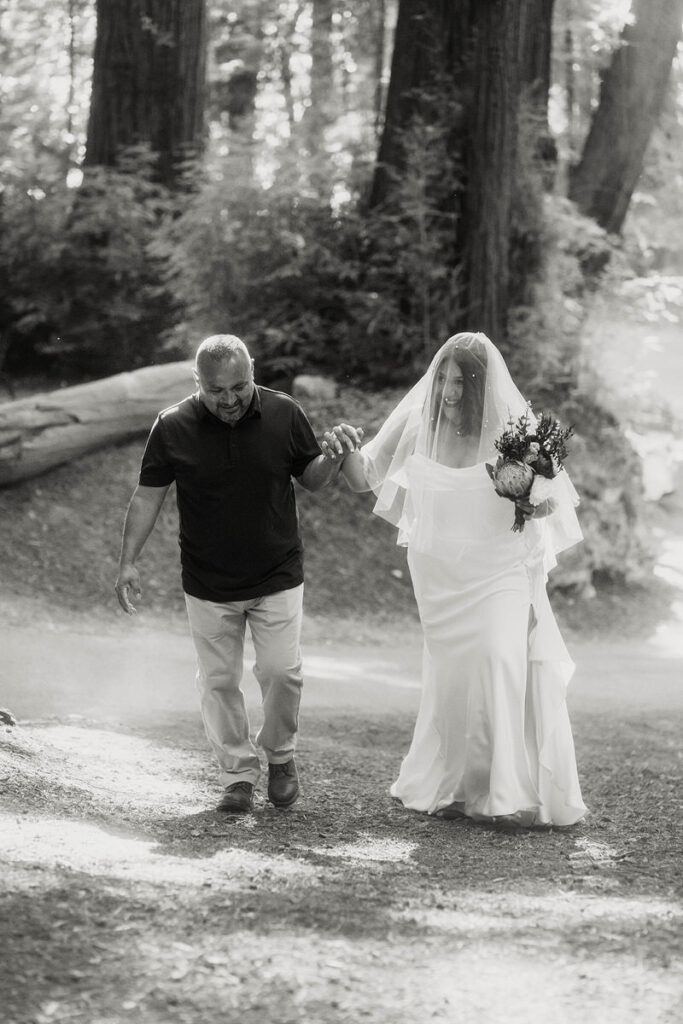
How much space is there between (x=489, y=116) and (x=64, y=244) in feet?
16.8

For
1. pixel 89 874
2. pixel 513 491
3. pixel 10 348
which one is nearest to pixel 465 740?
pixel 513 491

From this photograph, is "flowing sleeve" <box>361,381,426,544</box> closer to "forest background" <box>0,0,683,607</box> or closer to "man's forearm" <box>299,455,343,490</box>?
"man's forearm" <box>299,455,343,490</box>

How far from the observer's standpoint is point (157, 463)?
6.24m

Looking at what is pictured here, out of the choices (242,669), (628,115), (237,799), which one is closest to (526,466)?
(242,669)

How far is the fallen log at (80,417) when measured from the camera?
13273mm

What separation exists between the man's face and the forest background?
257 inches

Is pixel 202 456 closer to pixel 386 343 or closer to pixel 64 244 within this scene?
pixel 386 343

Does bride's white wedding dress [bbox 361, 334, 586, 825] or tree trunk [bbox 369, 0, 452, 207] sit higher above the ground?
tree trunk [bbox 369, 0, 452, 207]

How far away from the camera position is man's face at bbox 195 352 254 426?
5.97m

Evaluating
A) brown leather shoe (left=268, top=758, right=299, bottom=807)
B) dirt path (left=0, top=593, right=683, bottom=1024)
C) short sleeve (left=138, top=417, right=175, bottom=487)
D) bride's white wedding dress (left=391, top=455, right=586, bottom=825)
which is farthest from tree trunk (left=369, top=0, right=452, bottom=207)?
brown leather shoe (left=268, top=758, right=299, bottom=807)

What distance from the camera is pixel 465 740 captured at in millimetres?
6625

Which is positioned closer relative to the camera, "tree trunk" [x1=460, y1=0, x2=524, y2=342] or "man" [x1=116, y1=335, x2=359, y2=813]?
"man" [x1=116, y1=335, x2=359, y2=813]

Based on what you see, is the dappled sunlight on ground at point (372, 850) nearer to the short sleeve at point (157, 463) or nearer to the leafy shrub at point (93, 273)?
the short sleeve at point (157, 463)

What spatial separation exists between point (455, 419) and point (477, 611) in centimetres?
96
